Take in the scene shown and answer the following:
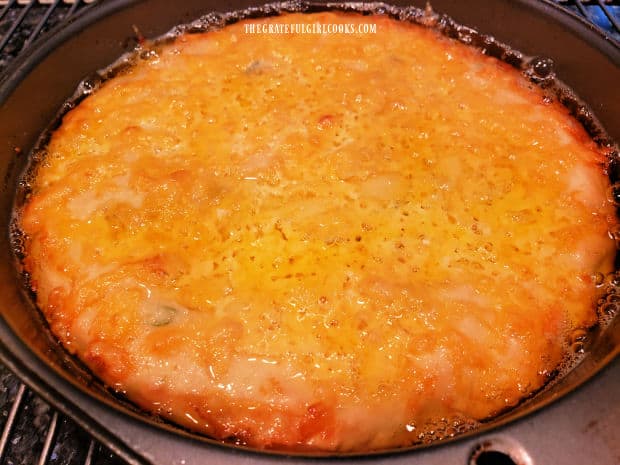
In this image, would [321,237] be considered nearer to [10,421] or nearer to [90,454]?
[90,454]

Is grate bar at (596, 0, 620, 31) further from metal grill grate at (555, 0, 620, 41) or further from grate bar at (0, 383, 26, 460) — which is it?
grate bar at (0, 383, 26, 460)

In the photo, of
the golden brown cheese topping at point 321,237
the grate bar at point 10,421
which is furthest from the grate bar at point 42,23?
the grate bar at point 10,421

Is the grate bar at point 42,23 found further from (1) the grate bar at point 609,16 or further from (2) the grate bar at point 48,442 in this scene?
(1) the grate bar at point 609,16

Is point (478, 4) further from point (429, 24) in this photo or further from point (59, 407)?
point (59, 407)

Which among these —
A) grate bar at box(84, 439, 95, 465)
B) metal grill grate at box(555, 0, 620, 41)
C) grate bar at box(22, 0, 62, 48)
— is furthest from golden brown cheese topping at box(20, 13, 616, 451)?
metal grill grate at box(555, 0, 620, 41)

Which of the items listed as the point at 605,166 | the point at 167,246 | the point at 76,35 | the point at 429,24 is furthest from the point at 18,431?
the point at 429,24

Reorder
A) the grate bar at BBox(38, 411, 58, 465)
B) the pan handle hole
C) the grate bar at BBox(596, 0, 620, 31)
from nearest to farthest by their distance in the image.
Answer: the pan handle hole, the grate bar at BBox(38, 411, 58, 465), the grate bar at BBox(596, 0, 620, 31)

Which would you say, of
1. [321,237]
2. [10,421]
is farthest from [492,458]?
[10,421]
